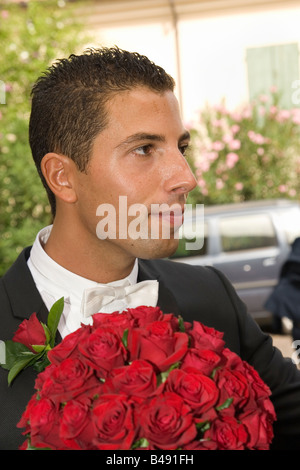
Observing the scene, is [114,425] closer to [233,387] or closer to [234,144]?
[233,387]

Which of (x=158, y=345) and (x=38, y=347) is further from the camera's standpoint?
(x=38, y=347)

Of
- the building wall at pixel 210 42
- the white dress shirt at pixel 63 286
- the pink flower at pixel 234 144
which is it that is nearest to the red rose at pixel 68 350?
the white dress shirt at pixel 63 286

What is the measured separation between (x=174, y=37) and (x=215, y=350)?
12.8 m

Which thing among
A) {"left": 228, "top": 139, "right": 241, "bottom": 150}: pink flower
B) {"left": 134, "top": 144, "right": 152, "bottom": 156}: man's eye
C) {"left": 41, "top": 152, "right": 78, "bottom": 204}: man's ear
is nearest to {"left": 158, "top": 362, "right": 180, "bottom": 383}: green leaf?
{"left": 134, "top": 144, "right": 152, "bottom": 156}: man's eye

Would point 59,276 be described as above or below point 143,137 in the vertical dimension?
below

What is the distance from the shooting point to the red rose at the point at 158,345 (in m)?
1.17

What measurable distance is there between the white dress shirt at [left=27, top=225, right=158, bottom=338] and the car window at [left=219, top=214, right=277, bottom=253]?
290 inches

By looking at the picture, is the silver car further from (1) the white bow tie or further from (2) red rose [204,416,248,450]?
(2) red rose [204,416,248,450]

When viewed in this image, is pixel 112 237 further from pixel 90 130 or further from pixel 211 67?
pixel 211 67

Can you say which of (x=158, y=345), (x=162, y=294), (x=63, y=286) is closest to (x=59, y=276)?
(x=63, y=286)

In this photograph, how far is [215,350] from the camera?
4.07 feet

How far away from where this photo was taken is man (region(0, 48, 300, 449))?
1610mm

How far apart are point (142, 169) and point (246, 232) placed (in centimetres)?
772

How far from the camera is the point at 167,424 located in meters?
1.05
